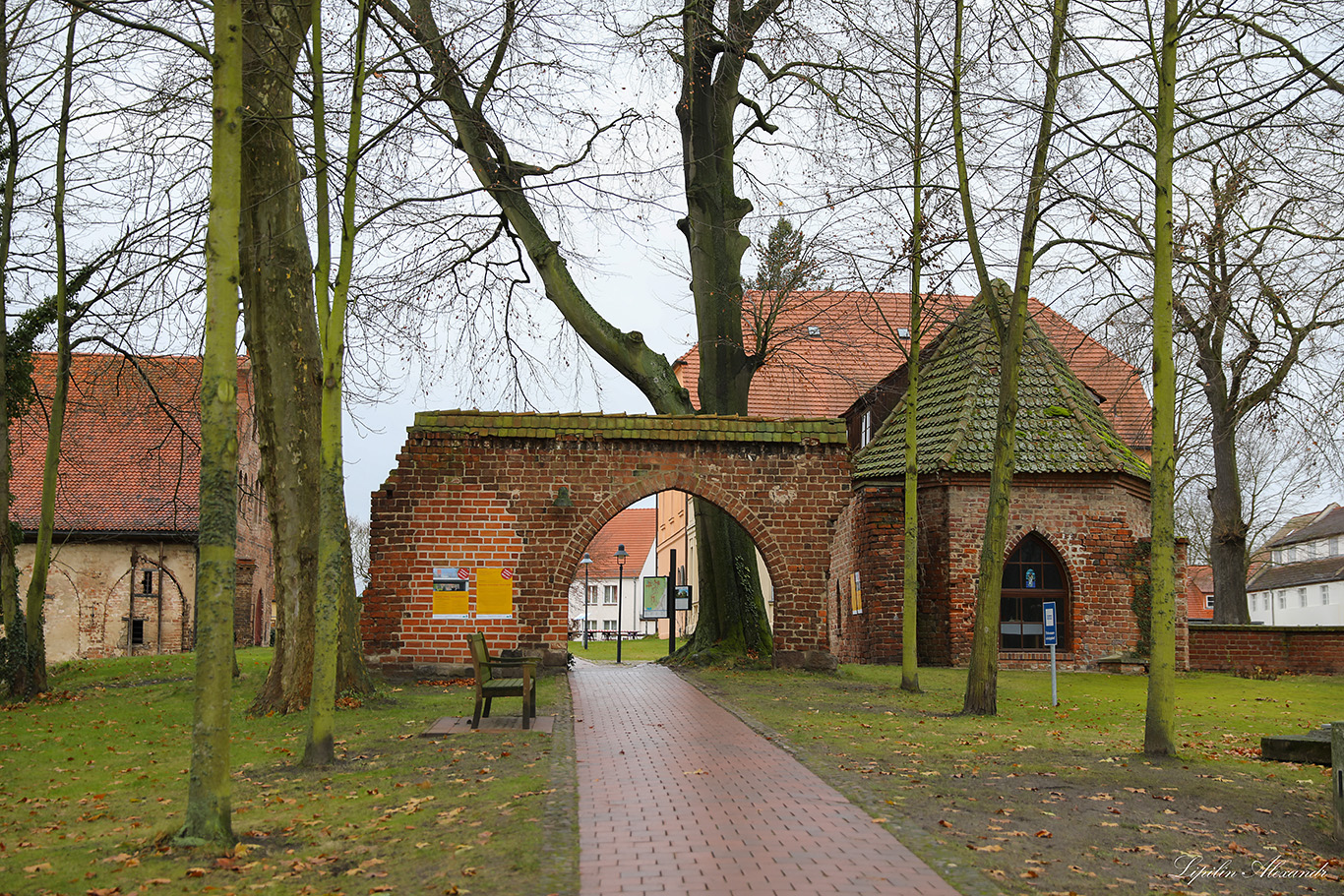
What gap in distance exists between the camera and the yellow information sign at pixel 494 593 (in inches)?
687

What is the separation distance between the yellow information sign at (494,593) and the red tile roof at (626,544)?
5964cm

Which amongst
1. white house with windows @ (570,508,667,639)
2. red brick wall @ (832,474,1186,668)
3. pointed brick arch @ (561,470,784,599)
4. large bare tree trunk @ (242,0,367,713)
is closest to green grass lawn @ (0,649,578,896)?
large bare tree trunk @ (242,0,367,713)

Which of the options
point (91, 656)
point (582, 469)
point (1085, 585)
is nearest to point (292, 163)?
point (582, 469)

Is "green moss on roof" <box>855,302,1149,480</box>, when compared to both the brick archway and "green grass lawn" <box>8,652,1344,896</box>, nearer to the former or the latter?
the brick archway

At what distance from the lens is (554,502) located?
58.2 feet

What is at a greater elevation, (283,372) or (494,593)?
(283,372)

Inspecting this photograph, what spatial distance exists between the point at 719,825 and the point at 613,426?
11.3 m

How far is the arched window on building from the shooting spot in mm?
22562

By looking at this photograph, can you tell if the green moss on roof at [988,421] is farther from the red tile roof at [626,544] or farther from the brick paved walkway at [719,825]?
the red tile roof at [626,544]

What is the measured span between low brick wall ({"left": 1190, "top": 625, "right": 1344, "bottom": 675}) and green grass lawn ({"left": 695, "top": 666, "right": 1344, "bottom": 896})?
861 centimetres

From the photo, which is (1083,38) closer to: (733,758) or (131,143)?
(733,758)

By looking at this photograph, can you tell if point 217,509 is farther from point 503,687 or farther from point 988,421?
point 988,421

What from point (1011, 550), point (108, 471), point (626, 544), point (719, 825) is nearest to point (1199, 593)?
point (626, 544)

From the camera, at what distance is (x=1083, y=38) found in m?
12.6
